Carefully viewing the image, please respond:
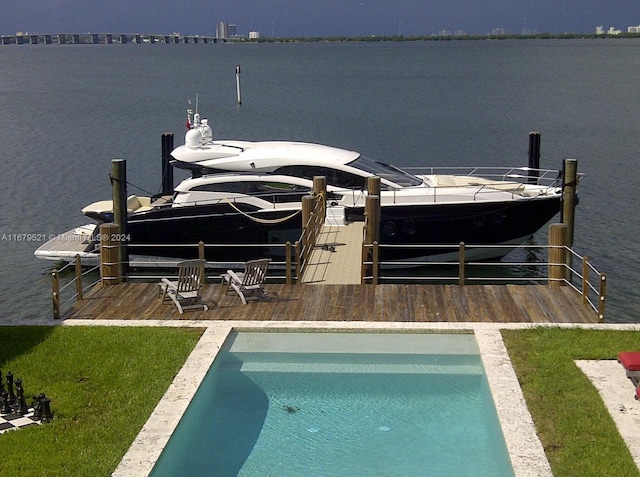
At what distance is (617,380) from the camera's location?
11.0m

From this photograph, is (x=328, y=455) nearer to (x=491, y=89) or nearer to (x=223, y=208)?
(x=223, y=208)

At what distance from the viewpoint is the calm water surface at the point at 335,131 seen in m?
25.3

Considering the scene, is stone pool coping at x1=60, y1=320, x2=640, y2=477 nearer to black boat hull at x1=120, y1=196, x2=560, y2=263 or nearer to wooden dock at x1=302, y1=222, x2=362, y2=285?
wooden dock at x1=302, y1=222, x2=362, y2=285

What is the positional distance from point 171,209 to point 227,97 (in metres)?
53.1

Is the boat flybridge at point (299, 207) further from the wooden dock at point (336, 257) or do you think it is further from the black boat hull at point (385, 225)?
the wooden dock at point (336, 257)

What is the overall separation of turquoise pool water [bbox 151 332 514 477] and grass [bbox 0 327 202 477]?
571 mm

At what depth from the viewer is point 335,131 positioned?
161 feet

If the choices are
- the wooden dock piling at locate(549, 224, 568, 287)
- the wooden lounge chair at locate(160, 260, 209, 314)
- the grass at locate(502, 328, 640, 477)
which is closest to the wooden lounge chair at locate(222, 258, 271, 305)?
the wooden lounge chair at locate(160, 260, 209, 314)

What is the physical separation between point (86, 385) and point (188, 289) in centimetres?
350

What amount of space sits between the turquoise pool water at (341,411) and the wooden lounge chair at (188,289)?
1.43 m

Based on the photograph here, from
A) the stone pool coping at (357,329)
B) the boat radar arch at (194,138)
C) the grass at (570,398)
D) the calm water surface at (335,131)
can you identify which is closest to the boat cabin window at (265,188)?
the boat radar arch at (194,138)

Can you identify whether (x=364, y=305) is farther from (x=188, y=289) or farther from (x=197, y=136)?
(x=197, y=136)

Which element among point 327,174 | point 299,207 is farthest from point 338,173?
point 299,207

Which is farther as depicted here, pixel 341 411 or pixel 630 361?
pixel 341 411
